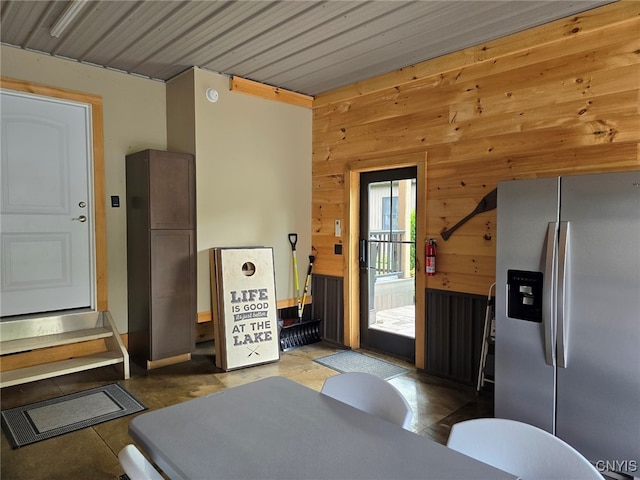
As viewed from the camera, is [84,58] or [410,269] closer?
A: [84,58]

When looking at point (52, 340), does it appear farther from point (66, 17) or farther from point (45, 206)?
point (66, 17)

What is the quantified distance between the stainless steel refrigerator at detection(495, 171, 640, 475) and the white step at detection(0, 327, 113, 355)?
11.1ft

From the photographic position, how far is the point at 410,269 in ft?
13.7

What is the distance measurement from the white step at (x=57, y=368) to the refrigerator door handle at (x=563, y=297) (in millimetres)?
3413

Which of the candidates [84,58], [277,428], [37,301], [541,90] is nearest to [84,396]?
[37,301]

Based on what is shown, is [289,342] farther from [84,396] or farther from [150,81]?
[150,81]

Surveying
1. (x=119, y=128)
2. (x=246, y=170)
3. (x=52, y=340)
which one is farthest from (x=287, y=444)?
(x=119, y=128)

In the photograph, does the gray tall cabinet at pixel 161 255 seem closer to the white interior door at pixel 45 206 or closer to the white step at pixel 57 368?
the white step at pixel 57 368

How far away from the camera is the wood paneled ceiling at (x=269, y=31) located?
9.45ft

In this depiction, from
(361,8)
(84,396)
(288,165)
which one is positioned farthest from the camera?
(288,165)

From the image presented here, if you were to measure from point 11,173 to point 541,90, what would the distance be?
4355 millimetres

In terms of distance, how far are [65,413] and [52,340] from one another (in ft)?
2.72

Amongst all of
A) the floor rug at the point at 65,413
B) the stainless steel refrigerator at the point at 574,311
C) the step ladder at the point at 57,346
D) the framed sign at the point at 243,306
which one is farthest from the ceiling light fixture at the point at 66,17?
the stainless steel refrigerator at the point at 574,311

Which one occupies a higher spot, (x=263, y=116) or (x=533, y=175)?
(x=263, y=116)
